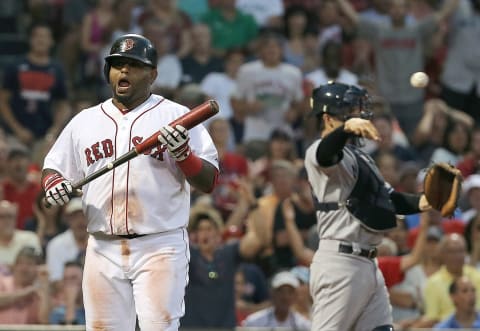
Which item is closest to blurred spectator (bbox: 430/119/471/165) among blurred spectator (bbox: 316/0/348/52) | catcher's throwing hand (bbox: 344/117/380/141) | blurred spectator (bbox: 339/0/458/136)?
blurred spectator (bbox: 339/0/458/136)

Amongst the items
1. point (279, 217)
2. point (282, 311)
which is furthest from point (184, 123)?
point (279, 217)

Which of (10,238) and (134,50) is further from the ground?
(134,50)

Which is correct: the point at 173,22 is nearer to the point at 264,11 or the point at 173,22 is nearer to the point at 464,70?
the point at 264,11

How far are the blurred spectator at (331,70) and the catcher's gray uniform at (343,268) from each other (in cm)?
629

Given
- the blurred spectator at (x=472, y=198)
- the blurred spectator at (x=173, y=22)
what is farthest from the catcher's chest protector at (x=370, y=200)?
the blurred spectator at (x=173, y=22)

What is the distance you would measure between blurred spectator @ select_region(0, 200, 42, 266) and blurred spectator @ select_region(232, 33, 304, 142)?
3.50 m

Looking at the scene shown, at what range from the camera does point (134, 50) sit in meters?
6.70

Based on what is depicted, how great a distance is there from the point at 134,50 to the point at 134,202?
31.4 inches

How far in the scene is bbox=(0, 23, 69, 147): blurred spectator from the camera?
13398 mm

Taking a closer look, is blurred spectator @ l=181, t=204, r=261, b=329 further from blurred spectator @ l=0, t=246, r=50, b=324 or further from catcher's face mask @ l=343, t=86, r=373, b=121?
catcher's face mask @ l=343, t=86, r=373, b=121

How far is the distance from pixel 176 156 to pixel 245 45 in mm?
8437

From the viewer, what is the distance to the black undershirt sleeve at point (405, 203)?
7820 mm

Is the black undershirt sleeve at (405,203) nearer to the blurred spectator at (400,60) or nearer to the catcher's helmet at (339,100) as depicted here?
the catcher's helmet at (339,100)

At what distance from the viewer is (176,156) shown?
6.43 meters
